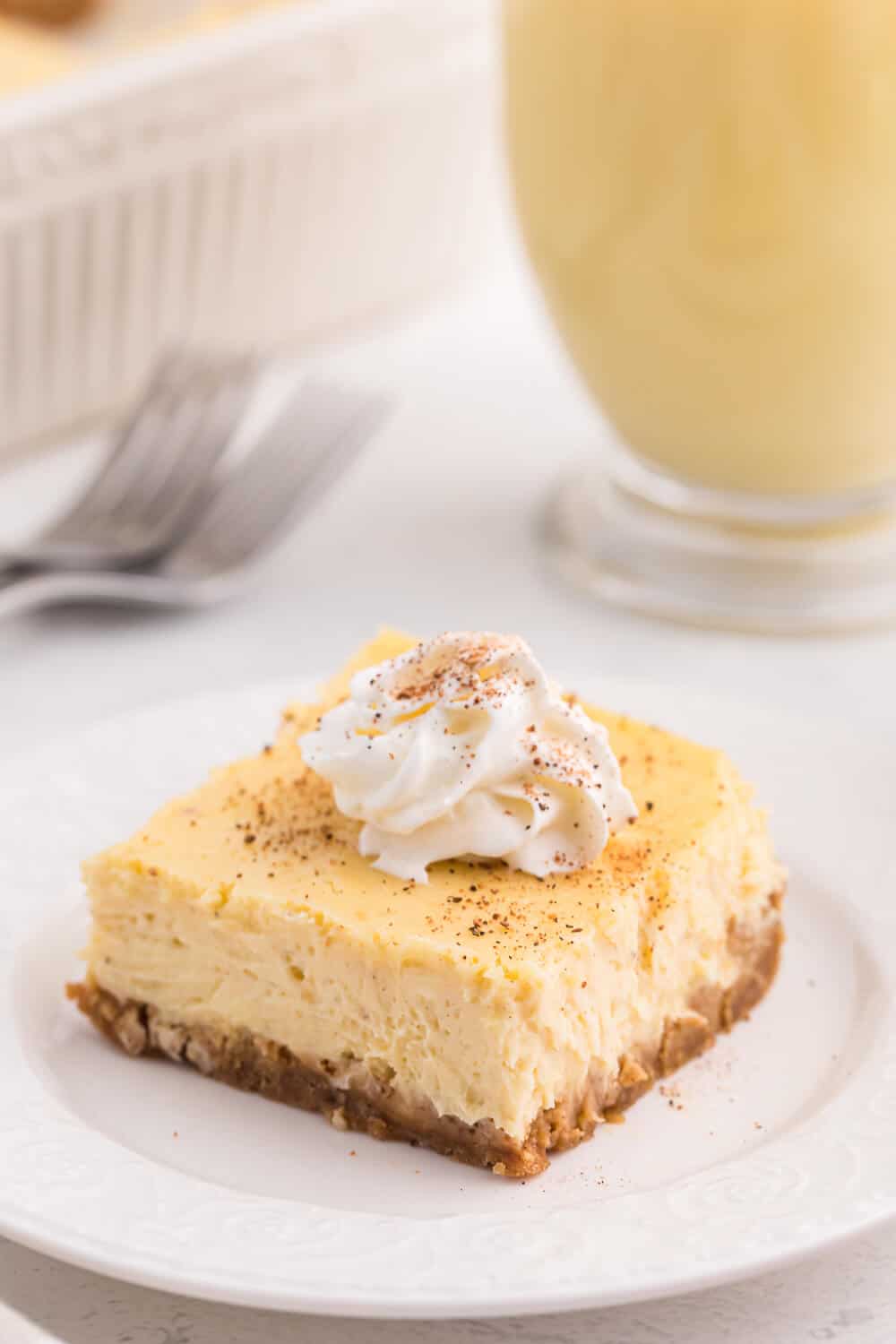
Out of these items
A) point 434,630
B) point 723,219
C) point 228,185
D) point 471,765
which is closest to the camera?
point 471,765

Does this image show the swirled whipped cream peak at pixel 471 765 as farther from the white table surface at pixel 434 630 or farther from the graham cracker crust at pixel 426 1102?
the white table surface at pixel 434 630

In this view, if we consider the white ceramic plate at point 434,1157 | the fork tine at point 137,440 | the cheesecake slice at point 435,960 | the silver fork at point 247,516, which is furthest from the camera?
the fork tine at point 137,440

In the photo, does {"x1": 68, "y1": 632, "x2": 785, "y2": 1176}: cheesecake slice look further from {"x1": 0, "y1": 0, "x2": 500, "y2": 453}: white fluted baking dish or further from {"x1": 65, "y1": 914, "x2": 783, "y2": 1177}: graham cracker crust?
Result: {"x1": 0, "y1": 0, "x2": 500, "y2": 453}: white fluted baking dish

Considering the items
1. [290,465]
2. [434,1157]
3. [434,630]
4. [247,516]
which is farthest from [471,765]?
[290,465]

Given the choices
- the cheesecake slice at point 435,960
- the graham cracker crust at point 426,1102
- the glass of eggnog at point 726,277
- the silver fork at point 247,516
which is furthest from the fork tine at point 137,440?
the graham cracker crust at point 426,1102

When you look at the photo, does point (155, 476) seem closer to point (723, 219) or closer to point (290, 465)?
point (290, 465)

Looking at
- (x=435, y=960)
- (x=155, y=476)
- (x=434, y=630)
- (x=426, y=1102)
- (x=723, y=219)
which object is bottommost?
(x=434, y=630)

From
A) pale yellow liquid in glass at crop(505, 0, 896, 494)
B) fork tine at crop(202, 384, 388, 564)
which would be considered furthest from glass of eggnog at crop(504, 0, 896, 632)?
fork tine at crop(202, 384, 388, 564)
